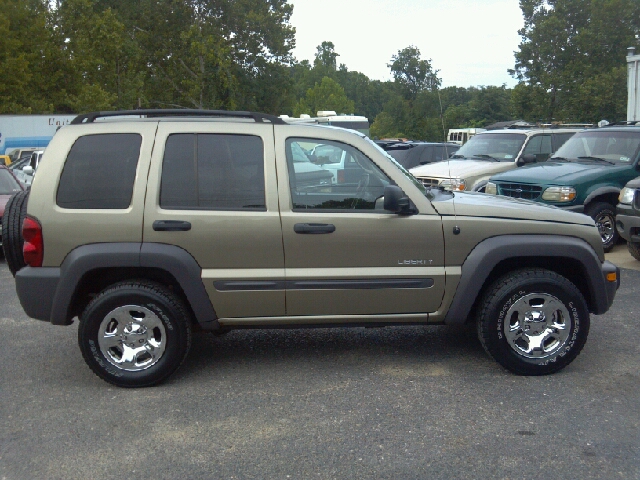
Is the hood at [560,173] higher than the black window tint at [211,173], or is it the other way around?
the black window tint at [211,173]

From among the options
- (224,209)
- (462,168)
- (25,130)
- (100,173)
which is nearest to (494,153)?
(462,168)

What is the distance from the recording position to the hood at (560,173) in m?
10.1

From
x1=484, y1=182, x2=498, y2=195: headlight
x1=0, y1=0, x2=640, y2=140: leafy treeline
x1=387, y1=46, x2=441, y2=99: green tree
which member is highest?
x1=0, y1=0, x2=640, y2=140: leafy treeline

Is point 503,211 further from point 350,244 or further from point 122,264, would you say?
point 122,264

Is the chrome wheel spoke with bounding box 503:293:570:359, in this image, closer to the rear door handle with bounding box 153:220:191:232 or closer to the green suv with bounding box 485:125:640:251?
the rear door handle with bounding box 153:220:191:232

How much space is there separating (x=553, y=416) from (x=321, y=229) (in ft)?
6.36

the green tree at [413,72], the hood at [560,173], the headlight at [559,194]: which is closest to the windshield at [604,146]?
the hood at [560,173]

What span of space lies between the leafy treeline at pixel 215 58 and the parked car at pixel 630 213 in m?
20.9

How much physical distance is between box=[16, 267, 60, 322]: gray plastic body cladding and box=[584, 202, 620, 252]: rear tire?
7599 millimetres

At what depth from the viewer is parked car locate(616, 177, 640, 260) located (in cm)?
891

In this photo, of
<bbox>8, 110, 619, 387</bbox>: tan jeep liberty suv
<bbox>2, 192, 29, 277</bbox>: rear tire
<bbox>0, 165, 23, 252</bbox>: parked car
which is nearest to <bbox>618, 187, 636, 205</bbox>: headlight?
<bbox>8, 110, 619, 387</bbox>: tan jeep liberty suv

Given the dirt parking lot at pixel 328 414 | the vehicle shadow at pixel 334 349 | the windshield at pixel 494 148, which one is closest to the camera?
the dirt parking lot at pixel 328 414

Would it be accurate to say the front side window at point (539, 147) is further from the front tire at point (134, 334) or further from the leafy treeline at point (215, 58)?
the leafy treeline at point (215, 58)

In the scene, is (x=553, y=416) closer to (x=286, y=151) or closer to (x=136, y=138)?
(x=286, y=151)
